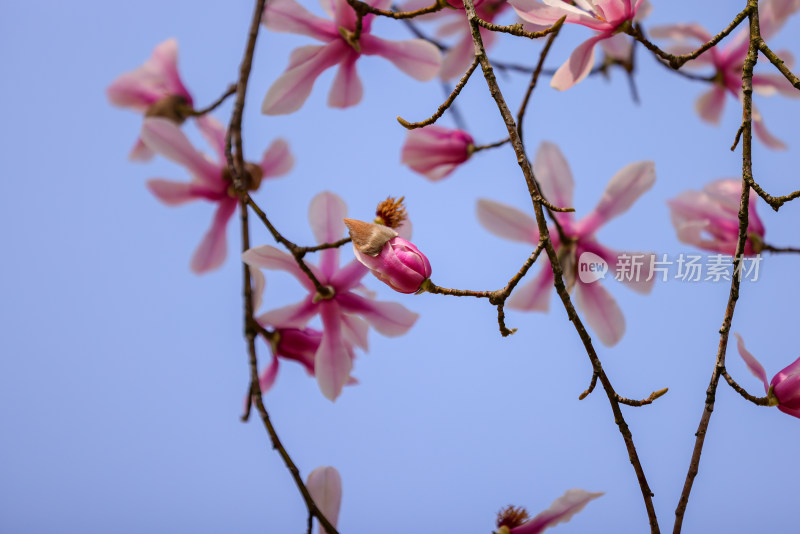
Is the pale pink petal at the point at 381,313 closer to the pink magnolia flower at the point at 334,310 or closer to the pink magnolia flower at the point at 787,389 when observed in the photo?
the pink magnolia flower at the point at 334,310

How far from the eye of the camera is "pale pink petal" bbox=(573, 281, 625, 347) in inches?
25.0

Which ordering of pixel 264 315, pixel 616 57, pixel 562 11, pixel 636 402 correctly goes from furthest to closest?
pixel 616 57 < pixel 264 315 < pixel 562 11 < pixel 636 402

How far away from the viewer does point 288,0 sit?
0.60 meters

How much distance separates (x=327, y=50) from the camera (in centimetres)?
62

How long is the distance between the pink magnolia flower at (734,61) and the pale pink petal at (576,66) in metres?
0.18

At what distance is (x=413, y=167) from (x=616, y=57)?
27cm

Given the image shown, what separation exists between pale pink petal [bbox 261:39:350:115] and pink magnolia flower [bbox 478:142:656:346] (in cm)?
18

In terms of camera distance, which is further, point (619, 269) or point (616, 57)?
point (616, 57)

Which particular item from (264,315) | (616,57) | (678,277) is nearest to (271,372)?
(264,315)

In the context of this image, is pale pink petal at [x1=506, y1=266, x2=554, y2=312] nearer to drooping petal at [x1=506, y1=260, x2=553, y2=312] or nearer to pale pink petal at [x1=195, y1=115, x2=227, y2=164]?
drooping petal at [x1=506, y1=260, x2=553, y2=312]

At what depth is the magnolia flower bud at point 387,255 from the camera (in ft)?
1.31

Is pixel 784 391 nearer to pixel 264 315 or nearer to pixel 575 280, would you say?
pixel 575 280

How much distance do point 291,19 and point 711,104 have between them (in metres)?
0.45

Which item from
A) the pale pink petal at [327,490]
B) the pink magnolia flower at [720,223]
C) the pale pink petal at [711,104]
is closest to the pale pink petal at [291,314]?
the pale pink petal at [327,490]
